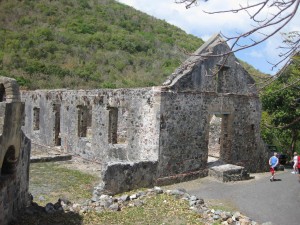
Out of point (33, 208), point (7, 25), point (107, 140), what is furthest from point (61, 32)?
point (33, 208)

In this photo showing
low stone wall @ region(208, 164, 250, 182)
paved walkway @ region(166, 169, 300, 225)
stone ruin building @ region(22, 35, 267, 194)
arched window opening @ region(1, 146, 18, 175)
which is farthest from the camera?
low stone wall @ region(208, 164, 250, 182)

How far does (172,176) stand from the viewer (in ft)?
40.5

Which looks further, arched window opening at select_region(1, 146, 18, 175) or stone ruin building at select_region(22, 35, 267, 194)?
stone ruin building at select_region(22, 35, 267, 194)

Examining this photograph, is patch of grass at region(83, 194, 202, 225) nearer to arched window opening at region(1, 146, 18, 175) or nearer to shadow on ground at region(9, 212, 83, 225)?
shadow on ground at region(9, 212, 83, 225)

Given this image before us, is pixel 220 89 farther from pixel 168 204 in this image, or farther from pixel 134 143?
pixel 168 204

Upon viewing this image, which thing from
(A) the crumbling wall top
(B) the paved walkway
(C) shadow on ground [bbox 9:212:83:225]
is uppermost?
(A) the crumbling wall top

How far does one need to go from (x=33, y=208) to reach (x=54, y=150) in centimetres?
896

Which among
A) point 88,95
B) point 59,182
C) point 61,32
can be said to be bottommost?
point 59,182

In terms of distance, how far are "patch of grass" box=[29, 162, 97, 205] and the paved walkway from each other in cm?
292

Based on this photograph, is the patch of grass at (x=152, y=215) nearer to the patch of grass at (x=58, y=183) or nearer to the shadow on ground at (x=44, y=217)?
the shadow on ground at (x=44, y=217)

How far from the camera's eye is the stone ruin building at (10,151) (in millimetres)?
6895

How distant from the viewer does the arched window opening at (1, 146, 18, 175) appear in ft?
24.6

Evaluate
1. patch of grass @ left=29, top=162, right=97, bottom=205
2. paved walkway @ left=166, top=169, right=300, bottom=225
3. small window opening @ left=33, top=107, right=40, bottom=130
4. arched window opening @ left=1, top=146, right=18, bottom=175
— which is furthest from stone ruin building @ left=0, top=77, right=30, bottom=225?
small window opening @ left=33, top=107, right=40, bottom=130

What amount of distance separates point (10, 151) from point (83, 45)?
30.7m
